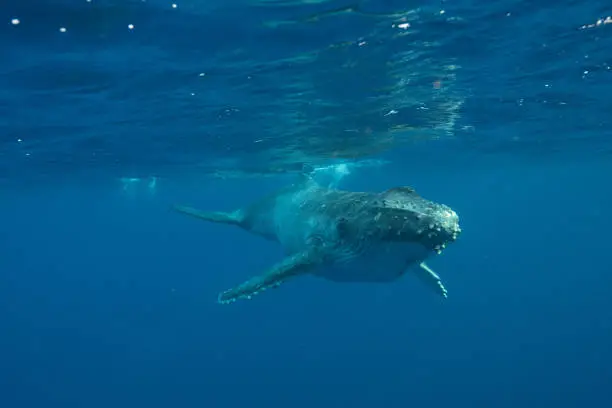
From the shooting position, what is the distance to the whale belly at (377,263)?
25.7 ft

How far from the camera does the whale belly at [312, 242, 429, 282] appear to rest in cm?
782

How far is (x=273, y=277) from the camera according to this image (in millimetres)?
9586

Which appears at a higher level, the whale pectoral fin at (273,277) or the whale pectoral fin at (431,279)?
the whale pectoral fin at (273,277)

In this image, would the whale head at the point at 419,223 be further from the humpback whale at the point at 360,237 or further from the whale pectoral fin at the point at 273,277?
the whale pectoral fin at the point at 273,277

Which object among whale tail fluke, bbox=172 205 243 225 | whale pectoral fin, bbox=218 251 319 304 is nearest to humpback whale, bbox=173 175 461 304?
whale pectoral fin, bbox=218 251 319 304

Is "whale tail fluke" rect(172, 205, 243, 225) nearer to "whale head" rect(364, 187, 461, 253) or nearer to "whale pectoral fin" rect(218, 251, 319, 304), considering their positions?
"whale pectoral fin" rect(218, 251, 319, 304)

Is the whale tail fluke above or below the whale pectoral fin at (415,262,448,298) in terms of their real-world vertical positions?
below

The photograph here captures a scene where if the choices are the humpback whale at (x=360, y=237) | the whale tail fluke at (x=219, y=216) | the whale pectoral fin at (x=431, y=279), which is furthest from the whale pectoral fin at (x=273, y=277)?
the whale tail fluke at (x=219, y=216)

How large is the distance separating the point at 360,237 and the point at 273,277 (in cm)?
194

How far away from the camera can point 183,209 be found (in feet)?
65.9

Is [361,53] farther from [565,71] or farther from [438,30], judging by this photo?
[565,71]

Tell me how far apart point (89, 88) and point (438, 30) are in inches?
406

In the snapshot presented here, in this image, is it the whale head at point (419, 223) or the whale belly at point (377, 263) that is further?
the whale belly at point (377, 263)

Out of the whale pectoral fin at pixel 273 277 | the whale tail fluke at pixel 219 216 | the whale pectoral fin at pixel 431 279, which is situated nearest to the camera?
the whale pectoral fin at pixel 273 277
